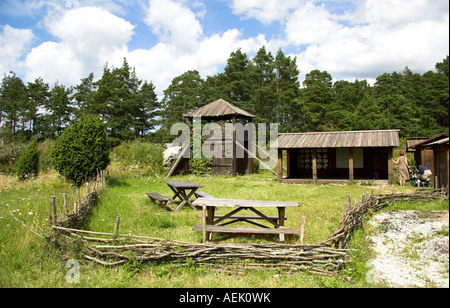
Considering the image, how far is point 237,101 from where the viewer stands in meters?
36.3

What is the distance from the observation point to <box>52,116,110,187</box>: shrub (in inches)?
480

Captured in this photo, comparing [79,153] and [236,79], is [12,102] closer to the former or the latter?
[236,79]

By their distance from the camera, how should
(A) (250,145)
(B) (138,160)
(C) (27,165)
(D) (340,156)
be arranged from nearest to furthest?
(C) (27,165) < (D) (340,156) < (B) (138,160) < (A) (250,145)

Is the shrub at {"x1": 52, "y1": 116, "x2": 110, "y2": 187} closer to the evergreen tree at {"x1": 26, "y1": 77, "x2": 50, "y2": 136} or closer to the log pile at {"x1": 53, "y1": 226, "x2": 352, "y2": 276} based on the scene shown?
the log pile at {"x1": 53, "y1": 226, "x2": 352, "y2": 276}

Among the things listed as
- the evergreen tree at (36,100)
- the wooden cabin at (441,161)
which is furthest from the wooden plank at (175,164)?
the evergreen tree at (36,100)

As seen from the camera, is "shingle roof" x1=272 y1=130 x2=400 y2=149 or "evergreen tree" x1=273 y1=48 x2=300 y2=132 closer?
"shingle roof" x1=272 y1=130 x2=400 y2=149

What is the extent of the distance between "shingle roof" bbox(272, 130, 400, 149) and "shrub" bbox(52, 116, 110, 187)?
943cm

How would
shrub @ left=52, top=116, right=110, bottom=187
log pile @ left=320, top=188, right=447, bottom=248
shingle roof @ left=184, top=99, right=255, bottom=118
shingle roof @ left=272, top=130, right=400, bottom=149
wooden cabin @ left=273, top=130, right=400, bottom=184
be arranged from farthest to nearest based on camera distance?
shingle roof @ left=184, top=99, right=255, bottom=118 < wooden cabin @ left=273, top=130, right=400, bottom=184 < shingle roof @ left=272, top=130, right=400, bottom=149 < shrub @ left=52, top=116, right=110, bottom=187 < log pile @ left=320, top=188, right=447, bottom=248

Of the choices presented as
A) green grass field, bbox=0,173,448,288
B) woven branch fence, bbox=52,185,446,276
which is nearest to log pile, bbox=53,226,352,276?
woven branch fence, bbox=52,185,446,276

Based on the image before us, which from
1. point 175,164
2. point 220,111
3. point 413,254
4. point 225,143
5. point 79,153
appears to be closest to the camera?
point 413,254

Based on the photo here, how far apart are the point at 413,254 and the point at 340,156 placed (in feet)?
50.4

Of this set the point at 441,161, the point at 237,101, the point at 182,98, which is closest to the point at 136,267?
the point at 441,161
